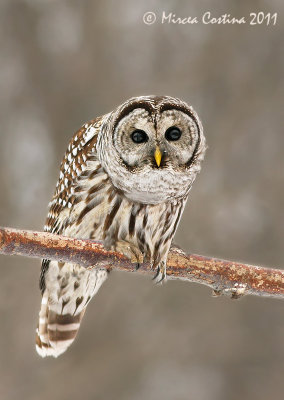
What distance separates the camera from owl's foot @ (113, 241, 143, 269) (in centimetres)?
249

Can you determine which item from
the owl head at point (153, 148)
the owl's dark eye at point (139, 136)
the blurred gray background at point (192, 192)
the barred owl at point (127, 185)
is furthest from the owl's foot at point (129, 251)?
the blurred gray background at point (192, 192)

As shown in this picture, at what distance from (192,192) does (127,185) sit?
5.54ft

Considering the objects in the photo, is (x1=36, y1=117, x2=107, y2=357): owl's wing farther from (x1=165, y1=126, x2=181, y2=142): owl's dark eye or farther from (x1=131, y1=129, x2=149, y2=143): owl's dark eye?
(x1=165, y1=126, x2=181, y2=142): owl's dark eye

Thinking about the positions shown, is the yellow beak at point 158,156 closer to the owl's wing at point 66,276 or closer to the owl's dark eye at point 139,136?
the owl's dark eye at point 139,136

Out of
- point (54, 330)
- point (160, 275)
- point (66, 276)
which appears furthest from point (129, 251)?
point (54, 330)

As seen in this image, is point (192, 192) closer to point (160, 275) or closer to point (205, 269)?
point (160, 275)

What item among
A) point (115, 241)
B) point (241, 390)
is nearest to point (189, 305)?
point (241, 390)

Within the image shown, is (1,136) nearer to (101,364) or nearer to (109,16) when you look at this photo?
(109,16)

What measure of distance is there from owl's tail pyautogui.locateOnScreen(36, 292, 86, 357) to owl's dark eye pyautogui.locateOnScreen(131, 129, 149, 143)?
1062 mm

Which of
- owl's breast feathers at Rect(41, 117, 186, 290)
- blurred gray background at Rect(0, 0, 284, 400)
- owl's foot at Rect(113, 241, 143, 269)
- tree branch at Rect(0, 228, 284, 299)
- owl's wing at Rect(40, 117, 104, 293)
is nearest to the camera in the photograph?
tree branch at Rect(0, 228, 284, 299)

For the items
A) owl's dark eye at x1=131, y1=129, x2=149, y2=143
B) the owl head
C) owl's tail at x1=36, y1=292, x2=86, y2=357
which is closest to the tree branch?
the owl head

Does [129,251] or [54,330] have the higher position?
[129,251]

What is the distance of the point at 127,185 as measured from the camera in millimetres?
2500

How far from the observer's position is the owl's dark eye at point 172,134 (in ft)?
7.80
